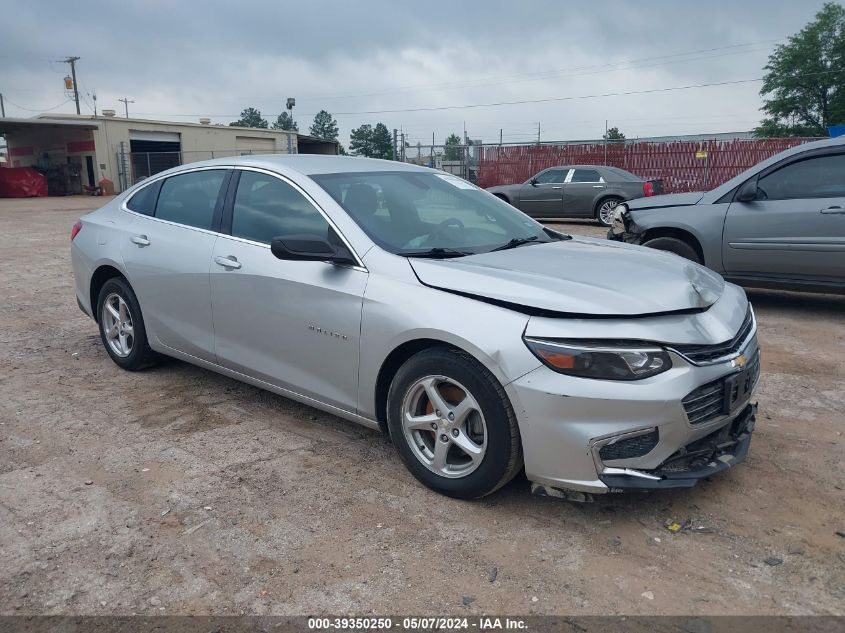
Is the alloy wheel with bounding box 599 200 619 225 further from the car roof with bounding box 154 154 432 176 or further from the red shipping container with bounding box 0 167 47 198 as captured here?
the red shipping container with bounding box 0 167 47 198

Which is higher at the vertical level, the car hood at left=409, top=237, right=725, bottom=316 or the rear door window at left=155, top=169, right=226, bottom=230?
the rear door window at left=155, top=169, right=226, bottom=230

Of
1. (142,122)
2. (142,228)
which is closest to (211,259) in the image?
(142,228)

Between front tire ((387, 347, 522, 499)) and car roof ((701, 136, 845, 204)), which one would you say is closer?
front tire ((387, 347, 522, 499))

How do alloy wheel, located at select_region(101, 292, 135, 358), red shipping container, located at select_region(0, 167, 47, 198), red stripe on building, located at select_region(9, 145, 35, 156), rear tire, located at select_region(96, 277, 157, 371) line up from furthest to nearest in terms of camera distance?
1. red stripe on building, located at select_region(9, 145, 35, 156)
2. red shipping container, located at select_region(0, 167, 47, 198)
3. alloy wheel, located at select_region(101, 292, 135, 358)
4. rear tire, located at select_region(96, 277, 157, 371)

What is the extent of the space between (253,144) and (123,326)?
1570 inches

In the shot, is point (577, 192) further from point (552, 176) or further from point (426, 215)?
point (426, 215)

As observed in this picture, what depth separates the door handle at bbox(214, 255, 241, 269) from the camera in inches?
161

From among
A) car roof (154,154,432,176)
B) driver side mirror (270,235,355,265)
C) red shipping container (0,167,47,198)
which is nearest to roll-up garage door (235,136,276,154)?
red shipping container (0,167,47,198)

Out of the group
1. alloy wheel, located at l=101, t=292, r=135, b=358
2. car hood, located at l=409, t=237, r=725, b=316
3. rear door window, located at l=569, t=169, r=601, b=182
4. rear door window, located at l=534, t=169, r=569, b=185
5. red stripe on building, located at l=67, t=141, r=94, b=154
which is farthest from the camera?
red stripe on building, located at l=67, t=141, r=94, b=154

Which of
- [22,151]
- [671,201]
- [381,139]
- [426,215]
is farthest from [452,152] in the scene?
[381,139]

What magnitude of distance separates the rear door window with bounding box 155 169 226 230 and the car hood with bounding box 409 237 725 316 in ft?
5.65

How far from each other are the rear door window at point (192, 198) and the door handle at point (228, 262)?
0.98ft

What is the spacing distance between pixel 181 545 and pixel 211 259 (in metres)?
1.85

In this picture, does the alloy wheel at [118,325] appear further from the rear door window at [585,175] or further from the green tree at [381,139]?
the green tree at [381,139]
